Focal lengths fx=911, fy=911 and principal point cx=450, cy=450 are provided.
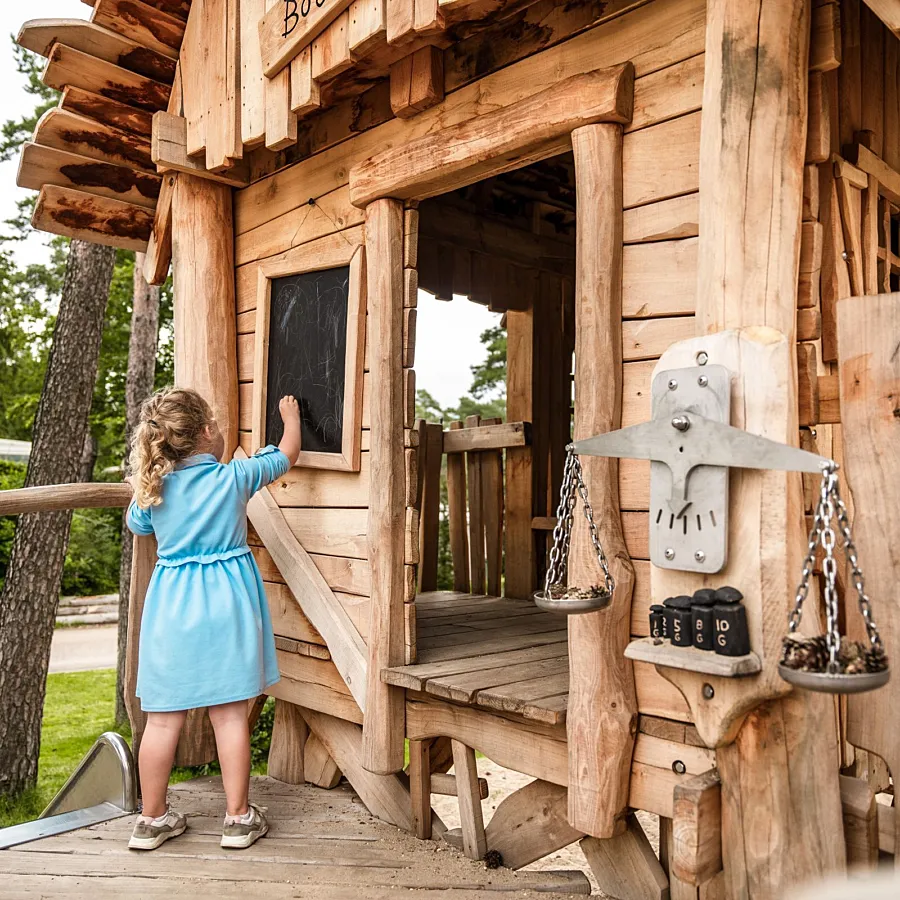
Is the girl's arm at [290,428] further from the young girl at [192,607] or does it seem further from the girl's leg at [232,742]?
the girl's leg at [232,742]

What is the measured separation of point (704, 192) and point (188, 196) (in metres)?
3.18

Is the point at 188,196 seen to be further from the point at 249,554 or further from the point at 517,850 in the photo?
the point at 517,850

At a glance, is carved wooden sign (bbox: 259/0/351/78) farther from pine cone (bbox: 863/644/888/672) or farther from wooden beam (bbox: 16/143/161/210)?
pine cone (bbox: 863/644/888/672)

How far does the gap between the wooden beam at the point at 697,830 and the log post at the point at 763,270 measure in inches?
1.3

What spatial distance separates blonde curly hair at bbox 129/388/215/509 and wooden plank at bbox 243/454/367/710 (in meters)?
0.94

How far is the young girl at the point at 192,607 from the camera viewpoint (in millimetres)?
3658

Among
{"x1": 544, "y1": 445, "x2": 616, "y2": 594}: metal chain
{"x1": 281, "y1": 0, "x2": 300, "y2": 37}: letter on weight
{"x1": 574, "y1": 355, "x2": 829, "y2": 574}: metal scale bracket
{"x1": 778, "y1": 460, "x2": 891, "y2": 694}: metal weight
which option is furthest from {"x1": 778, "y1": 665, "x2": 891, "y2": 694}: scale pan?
{"x1": 281, "y1": 0, "x2": 300, "y2": 37}: letter on weight

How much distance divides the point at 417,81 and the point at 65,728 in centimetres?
863

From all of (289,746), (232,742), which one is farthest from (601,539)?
(289,746)

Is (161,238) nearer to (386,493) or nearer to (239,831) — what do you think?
(386,493)

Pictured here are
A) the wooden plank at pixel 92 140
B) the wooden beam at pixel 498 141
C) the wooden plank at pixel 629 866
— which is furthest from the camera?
the wooden plank at pixel 92 140

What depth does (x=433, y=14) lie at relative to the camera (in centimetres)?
321

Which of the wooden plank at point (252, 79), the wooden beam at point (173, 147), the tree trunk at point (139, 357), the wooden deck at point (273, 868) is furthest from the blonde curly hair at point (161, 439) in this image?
the tree trunk at point (139, 357)

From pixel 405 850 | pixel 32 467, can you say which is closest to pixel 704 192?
pixel 405 850
